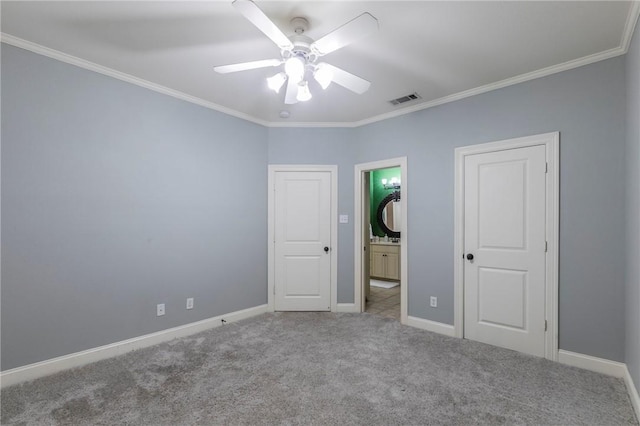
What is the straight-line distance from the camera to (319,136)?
168 inches

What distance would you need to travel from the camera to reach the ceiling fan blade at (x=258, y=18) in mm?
1529

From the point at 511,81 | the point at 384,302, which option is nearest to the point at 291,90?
the point at 511,81

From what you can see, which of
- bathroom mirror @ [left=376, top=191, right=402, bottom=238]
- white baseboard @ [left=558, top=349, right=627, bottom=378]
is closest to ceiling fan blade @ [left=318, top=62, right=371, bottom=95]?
white baseboard @ [left=558, top=349, right=627, bottom=378]

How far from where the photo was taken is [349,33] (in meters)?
1.72

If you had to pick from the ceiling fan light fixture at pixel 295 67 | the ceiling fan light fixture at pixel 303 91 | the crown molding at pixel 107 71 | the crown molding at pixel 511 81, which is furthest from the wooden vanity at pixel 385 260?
the ceiling fan light fixture at pixel 295 67

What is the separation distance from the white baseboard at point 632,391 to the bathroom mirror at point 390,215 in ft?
14.4

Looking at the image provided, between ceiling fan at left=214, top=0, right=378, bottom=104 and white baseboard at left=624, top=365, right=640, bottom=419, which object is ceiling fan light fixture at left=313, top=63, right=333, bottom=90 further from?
white baseboard at left=624, top=365, right=640, bottom=419

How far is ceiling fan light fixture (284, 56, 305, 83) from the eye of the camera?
6.55 ft

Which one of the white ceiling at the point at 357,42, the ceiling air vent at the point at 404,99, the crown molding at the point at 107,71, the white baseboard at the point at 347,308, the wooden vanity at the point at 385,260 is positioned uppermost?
the white ceiling at the point at 357,42

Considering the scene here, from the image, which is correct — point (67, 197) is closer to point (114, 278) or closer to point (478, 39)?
point (114, 278)

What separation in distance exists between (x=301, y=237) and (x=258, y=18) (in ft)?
9.85

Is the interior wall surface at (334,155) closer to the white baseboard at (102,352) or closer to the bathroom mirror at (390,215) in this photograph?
the white baseboard at (102,352)

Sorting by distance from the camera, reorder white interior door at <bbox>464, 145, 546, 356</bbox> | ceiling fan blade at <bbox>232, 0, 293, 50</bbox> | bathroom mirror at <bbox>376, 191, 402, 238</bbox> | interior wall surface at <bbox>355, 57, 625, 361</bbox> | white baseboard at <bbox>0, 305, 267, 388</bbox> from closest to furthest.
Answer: ceiling fan blade at <bbox>232, 0, 293, 50</bbox> < white baseboard at <bbox>0, 305, 267, 388</bbox> < interior wall surface at <bbox>355, 57, 625, 361</bbox> < white interior door at <bbox>464, 145, 546, 356</bbox> < bathroom mirror at <bbox>376, 191, 402, 238</bbox>

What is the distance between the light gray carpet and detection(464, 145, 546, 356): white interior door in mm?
235
